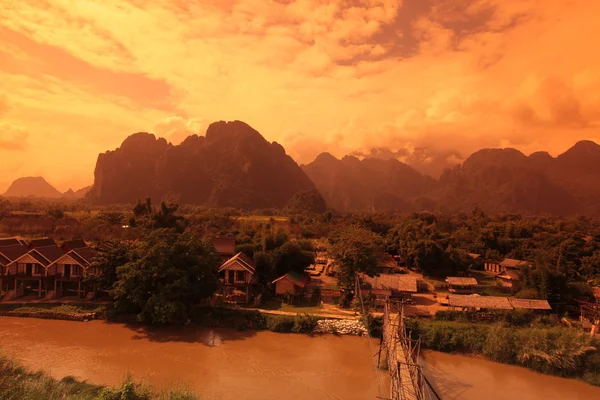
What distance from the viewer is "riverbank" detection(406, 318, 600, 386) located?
15641mm

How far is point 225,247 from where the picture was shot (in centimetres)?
2892

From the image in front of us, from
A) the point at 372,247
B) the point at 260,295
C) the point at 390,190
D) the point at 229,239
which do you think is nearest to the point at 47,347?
the point at 260,295

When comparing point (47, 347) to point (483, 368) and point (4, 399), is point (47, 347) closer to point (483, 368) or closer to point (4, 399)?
point (4, 399)

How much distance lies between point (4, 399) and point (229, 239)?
20262 millimetres

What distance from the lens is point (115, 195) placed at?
118688 millimetres

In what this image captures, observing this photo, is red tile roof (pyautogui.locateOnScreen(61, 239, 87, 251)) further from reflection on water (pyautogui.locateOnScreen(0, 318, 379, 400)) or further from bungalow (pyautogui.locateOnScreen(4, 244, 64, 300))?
reflection on water (pyautogui.locateOnScreen(0, 318, 379, 400))

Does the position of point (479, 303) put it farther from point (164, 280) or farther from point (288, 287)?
point (164, 280)

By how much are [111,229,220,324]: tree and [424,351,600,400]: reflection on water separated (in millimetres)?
12164

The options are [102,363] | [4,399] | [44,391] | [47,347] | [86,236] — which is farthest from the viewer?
[86,236]

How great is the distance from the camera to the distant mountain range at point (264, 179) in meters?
120

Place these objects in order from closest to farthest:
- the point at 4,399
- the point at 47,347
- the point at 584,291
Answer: the point at 4,399
the point at 47,347
the point at 584,291

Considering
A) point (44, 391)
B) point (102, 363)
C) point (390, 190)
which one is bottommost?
point (102, 363)

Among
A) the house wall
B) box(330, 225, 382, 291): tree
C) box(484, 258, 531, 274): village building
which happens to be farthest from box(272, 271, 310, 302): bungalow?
box(484, 258, 531, 274): village building

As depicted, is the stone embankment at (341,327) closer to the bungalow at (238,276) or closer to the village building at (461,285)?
the bungalow at (238,276)
